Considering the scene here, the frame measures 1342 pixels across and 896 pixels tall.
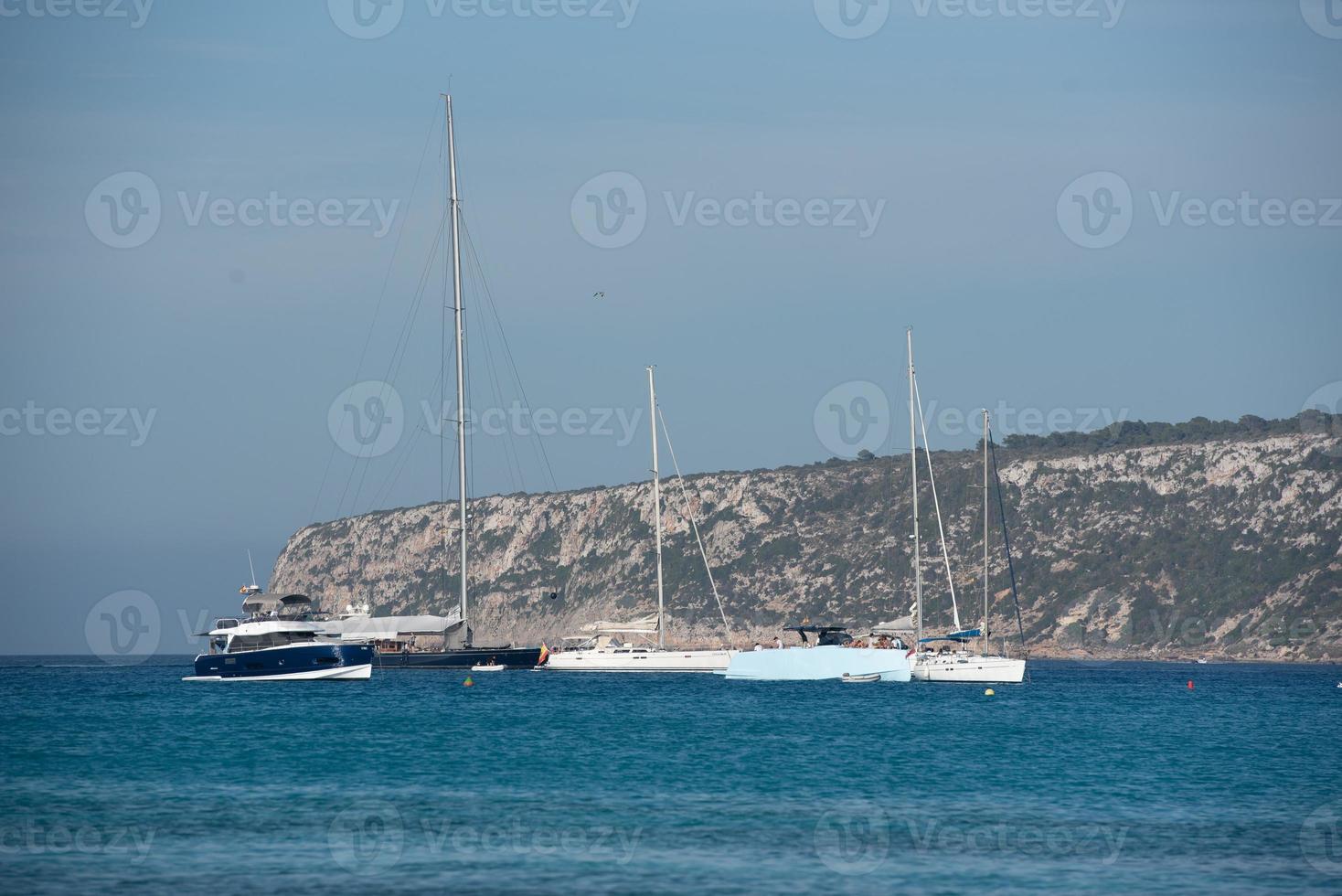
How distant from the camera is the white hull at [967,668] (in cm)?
7800

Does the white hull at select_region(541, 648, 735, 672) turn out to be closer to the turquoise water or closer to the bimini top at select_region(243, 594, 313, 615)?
the bimini top at select_region(243, 594, 313, 615)

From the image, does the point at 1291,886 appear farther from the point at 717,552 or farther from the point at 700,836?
the point at 717,552

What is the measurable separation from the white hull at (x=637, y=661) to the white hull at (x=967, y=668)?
1343 cm

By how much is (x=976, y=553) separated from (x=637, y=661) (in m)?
55.8

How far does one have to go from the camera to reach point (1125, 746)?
48.9m

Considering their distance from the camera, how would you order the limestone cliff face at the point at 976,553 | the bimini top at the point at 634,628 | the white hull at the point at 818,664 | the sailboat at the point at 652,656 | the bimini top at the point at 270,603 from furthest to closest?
the limestone cliff face at the point at 976,553 < the bimini top at the point at 634,628 < the sailboat at the point at 652,656 < the bimini top at the point at 270,603 < the white hull at the point at 818,664

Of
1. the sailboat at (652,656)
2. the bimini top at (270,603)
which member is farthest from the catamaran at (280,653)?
the sailboat at (652,656)

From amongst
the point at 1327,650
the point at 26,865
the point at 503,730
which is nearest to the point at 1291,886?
the point at 26,865

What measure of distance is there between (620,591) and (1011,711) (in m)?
99.1

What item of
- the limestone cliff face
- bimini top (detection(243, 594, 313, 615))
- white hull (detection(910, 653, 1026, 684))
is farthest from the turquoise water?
the limestone cliff face

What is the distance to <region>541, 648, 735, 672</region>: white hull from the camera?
94500 mm

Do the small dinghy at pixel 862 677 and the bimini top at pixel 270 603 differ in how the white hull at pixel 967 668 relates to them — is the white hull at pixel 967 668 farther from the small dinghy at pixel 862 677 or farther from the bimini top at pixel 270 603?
the bimini top at pixel 270 603

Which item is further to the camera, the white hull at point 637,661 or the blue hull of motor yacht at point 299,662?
the white hull at point 637,661

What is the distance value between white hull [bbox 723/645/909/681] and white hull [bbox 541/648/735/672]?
4.17 meters
